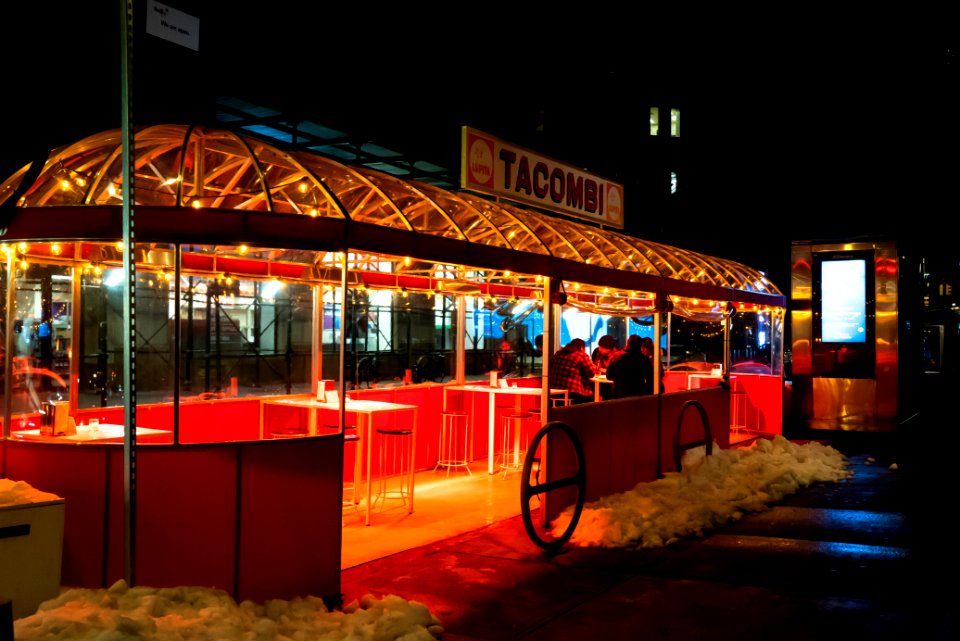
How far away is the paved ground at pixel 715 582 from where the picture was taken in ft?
18.9

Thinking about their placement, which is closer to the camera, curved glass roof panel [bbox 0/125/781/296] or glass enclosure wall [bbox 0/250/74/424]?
curved glass roof panel [bbox 0/125/781/296]

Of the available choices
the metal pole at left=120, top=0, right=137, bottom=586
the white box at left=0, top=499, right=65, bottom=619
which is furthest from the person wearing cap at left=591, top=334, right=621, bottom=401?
the metal pole at left=120, top=0, right=137, bottom=586

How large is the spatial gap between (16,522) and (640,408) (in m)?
7.43

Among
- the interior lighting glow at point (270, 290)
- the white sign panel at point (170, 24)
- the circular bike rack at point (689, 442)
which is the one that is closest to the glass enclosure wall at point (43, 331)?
the interior lighting glow at point (270, 290)

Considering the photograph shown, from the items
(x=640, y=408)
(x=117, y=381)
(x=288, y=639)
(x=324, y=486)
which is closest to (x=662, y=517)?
(x=640, y=408)

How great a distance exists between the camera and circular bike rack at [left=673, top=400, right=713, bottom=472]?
1138 centimetres

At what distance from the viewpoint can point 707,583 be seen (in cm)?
684

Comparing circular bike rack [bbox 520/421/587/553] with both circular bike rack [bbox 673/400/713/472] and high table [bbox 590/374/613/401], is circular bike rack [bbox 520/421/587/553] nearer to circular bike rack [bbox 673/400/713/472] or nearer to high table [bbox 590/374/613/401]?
circular bike rack [bbox 673/400/713/472]

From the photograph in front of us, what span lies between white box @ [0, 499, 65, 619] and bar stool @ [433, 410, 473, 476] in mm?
7302

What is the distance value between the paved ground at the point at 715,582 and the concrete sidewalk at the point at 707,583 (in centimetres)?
1

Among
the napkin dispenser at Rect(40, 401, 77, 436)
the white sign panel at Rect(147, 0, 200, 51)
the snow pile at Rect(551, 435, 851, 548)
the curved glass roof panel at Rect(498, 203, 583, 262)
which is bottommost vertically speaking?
the snow pile at Rect(551, 435, 851, 548)

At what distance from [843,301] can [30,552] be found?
15.1 m

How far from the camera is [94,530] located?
19.1 feet

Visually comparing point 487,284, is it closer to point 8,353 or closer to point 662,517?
point 662,517
